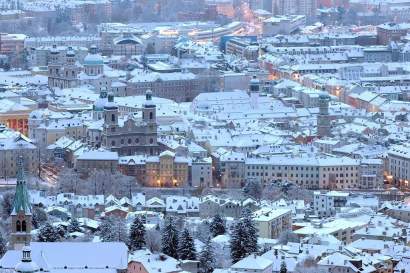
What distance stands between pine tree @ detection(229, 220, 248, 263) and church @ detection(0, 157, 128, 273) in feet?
14.0

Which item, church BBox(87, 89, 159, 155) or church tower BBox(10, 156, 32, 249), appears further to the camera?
church BBox(87, 89, 159, 155)

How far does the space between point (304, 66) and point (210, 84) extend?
18.5ft

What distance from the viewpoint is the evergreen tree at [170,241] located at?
3878cm

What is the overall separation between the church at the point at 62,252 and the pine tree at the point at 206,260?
3.04 meters

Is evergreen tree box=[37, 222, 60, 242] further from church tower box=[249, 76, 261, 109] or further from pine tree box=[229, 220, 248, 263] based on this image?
church tower box=[249, 76, 261, 109]

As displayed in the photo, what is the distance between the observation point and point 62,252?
3444 cm

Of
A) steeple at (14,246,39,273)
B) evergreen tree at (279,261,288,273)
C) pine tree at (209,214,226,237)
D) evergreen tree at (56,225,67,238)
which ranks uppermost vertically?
steeple at (14,246,39,273)

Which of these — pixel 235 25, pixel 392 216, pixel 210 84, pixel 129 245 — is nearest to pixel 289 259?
pixel 129 245

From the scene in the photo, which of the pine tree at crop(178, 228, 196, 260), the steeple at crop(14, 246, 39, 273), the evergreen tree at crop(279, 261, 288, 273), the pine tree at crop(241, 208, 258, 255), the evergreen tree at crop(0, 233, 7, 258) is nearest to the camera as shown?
the steeple at crop(14, 246, 39, 273)

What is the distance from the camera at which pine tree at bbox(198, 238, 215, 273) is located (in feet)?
123

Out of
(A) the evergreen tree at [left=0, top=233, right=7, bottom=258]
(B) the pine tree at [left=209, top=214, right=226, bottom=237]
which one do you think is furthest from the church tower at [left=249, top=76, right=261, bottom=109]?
(A) the evergreen tree at [left=0, top=233, right=7, bottom=258]

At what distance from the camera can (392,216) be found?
44938 millimetres

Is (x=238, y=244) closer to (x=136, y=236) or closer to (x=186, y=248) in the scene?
(x=186, y=248)

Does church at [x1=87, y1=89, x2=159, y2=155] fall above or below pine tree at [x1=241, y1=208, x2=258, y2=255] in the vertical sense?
below
